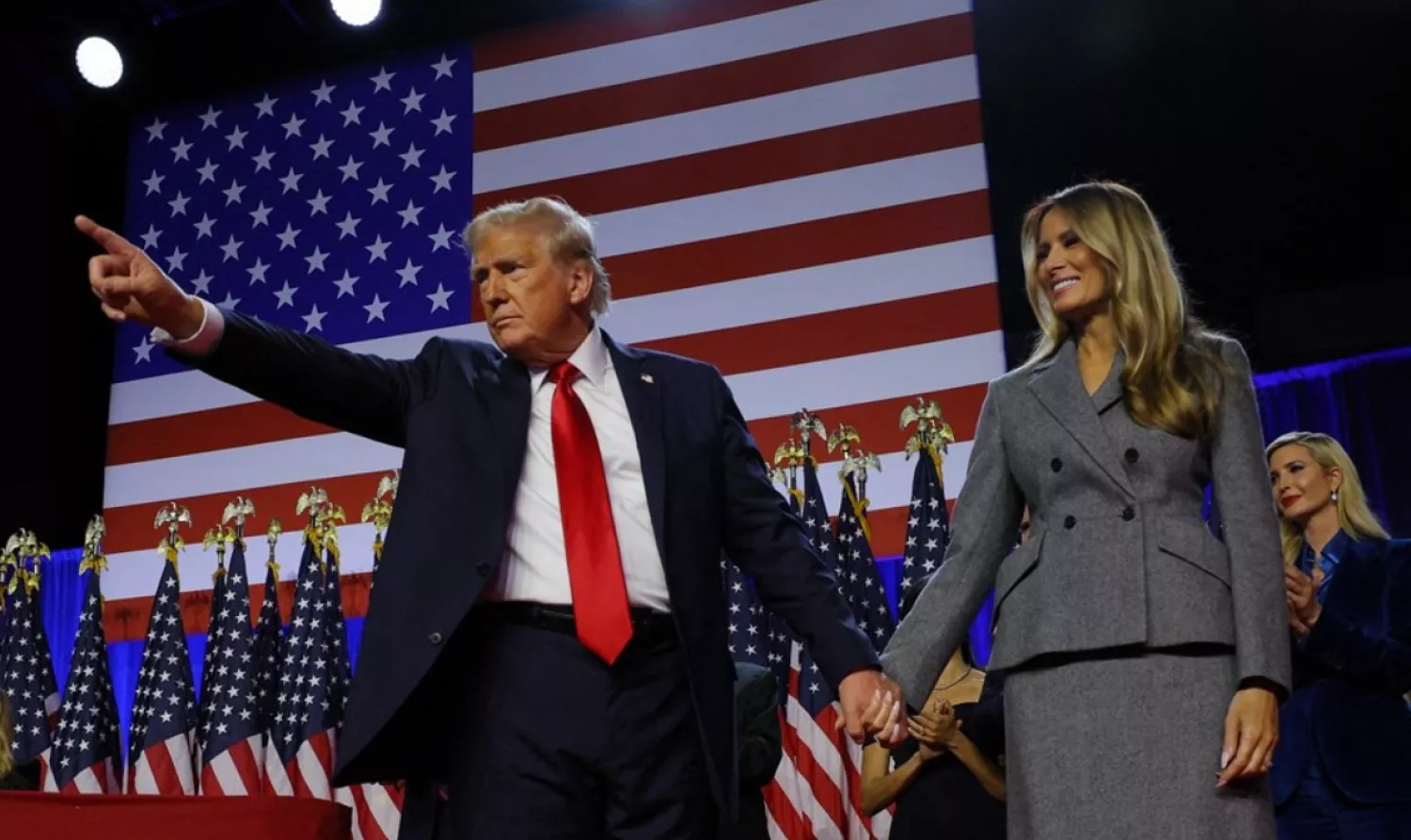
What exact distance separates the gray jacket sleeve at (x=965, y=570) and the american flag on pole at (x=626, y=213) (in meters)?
3.67

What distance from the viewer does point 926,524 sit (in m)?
5.32

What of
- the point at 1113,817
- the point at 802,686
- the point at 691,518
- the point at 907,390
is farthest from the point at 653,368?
the point at 907,390

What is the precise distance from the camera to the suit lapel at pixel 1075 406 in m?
1.98

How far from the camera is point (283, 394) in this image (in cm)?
202

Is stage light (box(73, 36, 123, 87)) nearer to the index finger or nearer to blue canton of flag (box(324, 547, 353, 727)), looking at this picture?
blue canton of flag (box(324, 547, 353, 727))

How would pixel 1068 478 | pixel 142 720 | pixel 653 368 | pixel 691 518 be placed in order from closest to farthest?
pixel 1068 478 → pixel 691 518 → pixel 653 368 → pixel 142 720

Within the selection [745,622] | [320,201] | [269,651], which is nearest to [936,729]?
[745,622]

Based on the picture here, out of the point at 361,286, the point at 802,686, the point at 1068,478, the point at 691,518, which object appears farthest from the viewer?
the point at 361,286

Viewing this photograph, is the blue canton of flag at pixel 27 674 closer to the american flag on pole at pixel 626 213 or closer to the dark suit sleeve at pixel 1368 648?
the american flag on pole at pixel 626 213

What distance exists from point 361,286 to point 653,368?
492 centimetres

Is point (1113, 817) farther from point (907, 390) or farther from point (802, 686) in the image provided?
point (907, 390)

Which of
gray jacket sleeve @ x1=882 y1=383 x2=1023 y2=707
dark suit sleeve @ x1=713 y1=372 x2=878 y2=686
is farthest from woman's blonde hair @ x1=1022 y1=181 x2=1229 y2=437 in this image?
dark suit sleeve @ x1=713 y1=372 x2=878 y2=686

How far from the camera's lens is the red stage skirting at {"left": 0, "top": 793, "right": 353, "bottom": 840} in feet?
8.65

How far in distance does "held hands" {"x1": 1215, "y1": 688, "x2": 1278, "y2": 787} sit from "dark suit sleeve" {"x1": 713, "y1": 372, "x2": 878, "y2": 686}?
0.50m
